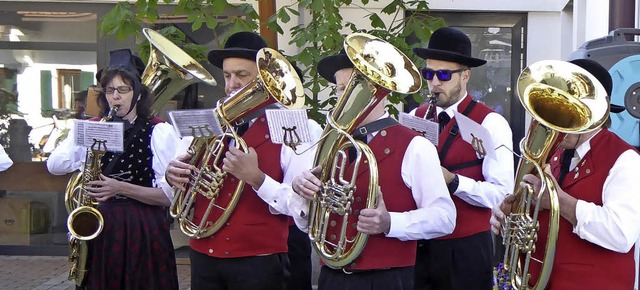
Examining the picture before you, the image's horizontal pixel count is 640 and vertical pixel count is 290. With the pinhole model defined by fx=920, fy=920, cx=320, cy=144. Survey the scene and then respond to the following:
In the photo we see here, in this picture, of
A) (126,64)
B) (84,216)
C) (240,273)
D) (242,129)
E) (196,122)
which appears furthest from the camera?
(126,64)

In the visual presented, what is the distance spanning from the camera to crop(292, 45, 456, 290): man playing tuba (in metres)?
3.74

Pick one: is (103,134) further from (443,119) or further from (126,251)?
(443,119)

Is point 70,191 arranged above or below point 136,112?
below

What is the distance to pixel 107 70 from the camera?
202 inches

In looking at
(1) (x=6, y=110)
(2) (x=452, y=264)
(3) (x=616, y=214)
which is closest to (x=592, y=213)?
(3) (x=616, y=214)

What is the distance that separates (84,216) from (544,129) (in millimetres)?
2655

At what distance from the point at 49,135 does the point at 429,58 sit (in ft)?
19.1

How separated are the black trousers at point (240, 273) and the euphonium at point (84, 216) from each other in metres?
0.81

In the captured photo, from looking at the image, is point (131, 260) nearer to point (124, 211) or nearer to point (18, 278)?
point (124, 211)

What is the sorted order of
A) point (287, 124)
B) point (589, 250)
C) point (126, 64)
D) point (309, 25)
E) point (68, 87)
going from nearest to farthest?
point (589, 250) → point (287, 124) → point (126, 64) → point (309, 25) → point (68, 87)

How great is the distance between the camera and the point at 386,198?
3.81 metres

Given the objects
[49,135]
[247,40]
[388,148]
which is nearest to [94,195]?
[247,40]

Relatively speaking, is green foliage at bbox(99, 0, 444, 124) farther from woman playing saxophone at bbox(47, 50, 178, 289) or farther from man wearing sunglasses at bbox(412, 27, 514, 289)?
man wearing sunglasses at bbox(412, 27, 514, 289)

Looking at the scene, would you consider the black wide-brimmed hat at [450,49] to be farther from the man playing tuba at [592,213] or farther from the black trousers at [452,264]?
the man playing tuba at [592,213]
